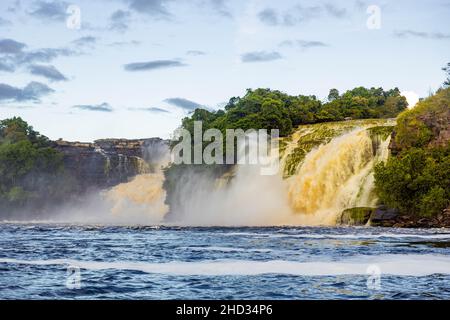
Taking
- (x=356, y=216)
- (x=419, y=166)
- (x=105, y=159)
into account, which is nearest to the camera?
(x=356, y=216)

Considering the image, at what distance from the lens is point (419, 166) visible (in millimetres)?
53969

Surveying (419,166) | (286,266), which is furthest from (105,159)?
(286,266)

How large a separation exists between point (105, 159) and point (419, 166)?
199 ft

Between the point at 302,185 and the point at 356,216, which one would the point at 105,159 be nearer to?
the point at 302,185

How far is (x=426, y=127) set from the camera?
56781mm

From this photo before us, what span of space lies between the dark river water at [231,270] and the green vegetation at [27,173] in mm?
71409

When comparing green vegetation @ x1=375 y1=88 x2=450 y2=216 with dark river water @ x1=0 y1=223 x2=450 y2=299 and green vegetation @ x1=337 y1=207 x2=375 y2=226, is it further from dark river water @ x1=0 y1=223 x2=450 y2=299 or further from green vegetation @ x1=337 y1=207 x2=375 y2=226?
dark river water @ x1=0 y1=223 x2=450 y2=299

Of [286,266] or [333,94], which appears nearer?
[286,266]

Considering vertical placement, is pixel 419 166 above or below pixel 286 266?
above

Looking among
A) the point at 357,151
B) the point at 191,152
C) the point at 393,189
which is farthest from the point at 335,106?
the point at 393,189

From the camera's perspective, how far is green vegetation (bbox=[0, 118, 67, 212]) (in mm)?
105188

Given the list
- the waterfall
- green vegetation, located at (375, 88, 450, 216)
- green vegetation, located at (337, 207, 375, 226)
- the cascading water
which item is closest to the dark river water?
green vegetation, located at (337, 207, 375, 226)

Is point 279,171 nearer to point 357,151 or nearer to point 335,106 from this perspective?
point 357,151
